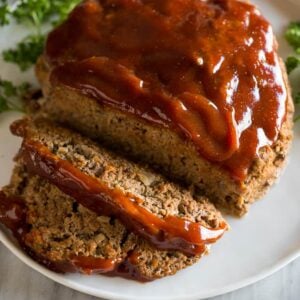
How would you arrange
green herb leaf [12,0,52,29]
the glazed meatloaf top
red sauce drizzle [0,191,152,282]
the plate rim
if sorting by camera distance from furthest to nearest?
green herb leaf [12,0,52,29] < the glazed meatloaf top < the plate rim < red sauce drizzle [0,191,152,282]

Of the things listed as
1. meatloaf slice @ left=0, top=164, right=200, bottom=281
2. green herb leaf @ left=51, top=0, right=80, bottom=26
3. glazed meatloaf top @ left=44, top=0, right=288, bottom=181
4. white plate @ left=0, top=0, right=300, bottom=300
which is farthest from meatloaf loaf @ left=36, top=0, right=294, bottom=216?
meatloaf slice @ left=0, top=164, right=200, bottom=281

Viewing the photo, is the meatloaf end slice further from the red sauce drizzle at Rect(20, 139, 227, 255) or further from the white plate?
the red sauce drizzle at Rect(20, 139, 227, 255)

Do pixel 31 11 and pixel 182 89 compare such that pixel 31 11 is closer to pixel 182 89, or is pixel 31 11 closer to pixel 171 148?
pixel 182 89

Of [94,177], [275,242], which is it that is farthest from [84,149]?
[275,242]

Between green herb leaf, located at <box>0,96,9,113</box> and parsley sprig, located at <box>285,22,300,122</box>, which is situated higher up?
parsley sprig, located at <box>285,22,300,122</box>

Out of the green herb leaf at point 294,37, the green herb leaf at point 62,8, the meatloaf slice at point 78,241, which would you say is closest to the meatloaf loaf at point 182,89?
the green herb leaf at point 294,37

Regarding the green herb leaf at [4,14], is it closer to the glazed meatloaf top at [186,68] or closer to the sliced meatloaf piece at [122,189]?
the glazed meatloaf top at [186,68]
